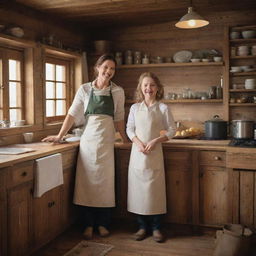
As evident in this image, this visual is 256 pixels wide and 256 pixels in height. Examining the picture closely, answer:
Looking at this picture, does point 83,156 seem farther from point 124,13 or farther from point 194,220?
point 124,13

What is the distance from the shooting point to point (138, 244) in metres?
3.35

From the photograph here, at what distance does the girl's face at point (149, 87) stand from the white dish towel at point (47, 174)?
38.0 inches

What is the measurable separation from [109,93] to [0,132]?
1.07 m

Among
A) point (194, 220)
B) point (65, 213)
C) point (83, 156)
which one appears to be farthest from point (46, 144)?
point (194, 220)

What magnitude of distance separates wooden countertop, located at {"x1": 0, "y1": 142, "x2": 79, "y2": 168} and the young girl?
63 centimetres

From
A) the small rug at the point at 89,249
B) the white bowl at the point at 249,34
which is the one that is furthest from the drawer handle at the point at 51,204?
the white bowl at the point at 249,34

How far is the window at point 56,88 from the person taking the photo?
4.36m

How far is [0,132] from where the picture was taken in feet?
11.2

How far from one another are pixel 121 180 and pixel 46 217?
3.03 feet

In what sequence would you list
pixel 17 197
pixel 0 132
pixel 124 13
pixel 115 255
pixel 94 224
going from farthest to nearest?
pixel 124 13
pixel 94 224
pixel 0 132
pixel 115 255
pixel 17 197

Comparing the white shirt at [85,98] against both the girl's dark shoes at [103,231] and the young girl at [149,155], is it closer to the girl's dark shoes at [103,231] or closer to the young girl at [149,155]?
the young girl at [149,155]

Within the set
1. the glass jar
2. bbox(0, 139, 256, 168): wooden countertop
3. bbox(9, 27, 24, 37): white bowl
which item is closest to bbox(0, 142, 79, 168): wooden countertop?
bbox(0, 139, 256, 168): wooden countertop

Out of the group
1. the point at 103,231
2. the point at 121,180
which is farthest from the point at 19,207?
the point at 121,180

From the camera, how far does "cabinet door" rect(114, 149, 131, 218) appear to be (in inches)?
150
